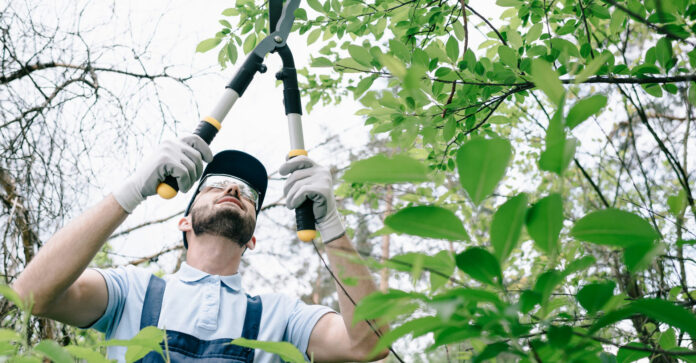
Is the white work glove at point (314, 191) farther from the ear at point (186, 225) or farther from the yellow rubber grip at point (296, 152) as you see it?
the ear at point (186, 225)

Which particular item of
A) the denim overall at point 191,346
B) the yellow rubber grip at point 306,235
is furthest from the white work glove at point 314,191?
the denim overall at point 191,346

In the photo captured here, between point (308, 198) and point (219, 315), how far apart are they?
32.4 inches

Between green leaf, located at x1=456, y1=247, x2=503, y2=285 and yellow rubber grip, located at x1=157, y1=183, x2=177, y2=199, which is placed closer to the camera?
green leaf, located at x1=456, y1=247, x2=503, y2=285

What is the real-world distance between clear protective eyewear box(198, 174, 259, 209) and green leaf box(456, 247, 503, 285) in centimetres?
251

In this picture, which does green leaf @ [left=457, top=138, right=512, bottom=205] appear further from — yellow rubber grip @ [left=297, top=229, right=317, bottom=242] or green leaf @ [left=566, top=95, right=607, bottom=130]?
yellow rubber grip @ [left=297, top=229, right=317, bottom=242]

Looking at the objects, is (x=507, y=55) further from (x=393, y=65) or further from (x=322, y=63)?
(x=393, y=65)

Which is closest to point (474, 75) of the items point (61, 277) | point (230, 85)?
point (230, 85)

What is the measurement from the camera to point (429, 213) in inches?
15.4

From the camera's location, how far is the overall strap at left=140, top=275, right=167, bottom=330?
6.63 ft

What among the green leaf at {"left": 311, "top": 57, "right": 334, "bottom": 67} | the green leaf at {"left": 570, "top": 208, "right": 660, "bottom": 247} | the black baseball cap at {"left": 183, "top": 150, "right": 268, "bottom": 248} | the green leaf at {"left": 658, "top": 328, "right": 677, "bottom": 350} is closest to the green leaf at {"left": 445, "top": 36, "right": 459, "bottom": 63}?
the green leaf at {"left": 311, "top": 57, "right": 334, "bottom": 67}

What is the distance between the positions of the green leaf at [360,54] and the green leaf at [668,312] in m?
1.05

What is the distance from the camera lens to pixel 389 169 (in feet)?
1.23

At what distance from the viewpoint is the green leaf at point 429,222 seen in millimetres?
388

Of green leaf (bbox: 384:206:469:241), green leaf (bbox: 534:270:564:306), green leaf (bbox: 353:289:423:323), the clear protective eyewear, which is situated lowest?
green leaf (bbox: 353:289:423:323)
